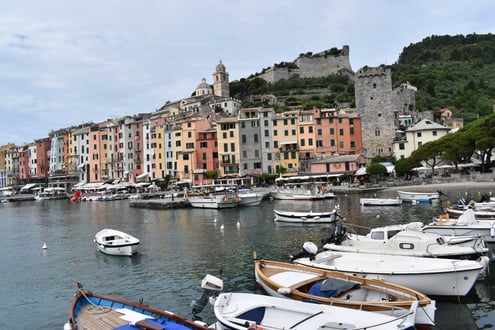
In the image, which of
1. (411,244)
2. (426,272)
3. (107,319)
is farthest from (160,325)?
(411,244)

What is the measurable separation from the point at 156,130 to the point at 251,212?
175 ft

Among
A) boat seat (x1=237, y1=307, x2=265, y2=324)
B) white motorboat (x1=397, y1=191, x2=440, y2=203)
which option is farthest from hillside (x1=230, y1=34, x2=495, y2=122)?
boat seat (x1=237, y1=307, x2=265, y2=324)

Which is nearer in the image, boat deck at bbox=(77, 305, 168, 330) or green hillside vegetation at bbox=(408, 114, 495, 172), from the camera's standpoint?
boat deck at bbox=(77, 305, 168, 330)

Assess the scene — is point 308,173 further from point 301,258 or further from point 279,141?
point 301,258

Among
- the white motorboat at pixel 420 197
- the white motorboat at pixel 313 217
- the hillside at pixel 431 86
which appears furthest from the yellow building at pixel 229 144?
the white motorboat at pixel 313 217

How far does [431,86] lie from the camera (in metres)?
121

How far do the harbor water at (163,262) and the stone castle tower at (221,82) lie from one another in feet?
298

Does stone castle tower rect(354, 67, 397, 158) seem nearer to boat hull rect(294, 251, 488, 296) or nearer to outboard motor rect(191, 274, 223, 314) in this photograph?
boat hull rect(294, 251, 488, 296)

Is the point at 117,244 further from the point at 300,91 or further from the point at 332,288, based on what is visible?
the point at 300,91

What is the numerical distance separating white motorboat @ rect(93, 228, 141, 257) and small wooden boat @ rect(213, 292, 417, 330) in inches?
610

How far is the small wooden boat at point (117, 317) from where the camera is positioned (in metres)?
11.1

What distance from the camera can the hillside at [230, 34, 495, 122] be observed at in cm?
10988

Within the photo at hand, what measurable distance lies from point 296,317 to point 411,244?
9389mm

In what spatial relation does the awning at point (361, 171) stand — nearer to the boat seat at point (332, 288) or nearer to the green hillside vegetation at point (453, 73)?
the green hillside vegetation at point (453, 73)
